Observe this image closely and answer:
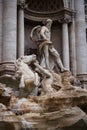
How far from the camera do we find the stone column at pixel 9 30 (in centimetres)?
2034

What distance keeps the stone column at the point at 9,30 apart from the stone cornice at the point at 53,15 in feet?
8.55

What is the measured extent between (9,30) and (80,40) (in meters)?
5.88

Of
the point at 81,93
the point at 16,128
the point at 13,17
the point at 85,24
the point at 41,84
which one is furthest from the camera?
the point at 85,24

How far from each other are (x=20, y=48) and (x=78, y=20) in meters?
5.48

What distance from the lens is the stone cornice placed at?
23.8m

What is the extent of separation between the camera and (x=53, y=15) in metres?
24.4

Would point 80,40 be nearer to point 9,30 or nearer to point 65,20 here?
point 65,20

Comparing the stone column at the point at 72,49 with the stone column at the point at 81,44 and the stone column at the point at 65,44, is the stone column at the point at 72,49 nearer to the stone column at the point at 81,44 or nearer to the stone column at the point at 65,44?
the stone column at the point at 81,44

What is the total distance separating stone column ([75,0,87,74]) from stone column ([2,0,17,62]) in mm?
5378

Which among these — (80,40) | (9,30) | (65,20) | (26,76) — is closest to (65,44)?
(80,40)

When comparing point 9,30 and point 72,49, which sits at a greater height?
point 9,30

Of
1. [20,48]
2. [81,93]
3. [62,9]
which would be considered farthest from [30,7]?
[81,93]

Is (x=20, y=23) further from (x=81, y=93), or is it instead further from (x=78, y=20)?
(x=81, y=93)

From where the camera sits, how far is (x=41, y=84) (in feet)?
56.9
